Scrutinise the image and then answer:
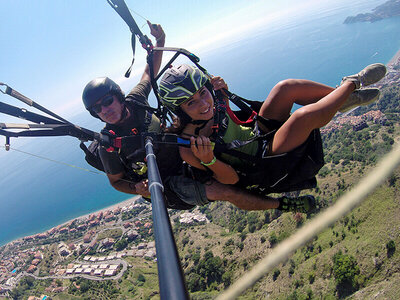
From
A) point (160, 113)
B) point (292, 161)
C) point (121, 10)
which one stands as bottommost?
point (292, 161)

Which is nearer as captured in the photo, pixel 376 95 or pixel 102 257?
pixel 376 95

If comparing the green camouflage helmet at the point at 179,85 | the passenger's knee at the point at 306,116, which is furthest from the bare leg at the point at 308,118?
the green camouflage helmet at the point at 179,85

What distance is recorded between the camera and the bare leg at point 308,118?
78.4 inches

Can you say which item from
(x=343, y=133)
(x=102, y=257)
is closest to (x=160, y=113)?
(x=102, y=257)

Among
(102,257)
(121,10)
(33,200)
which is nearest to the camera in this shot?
(121,10)

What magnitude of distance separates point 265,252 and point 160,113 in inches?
977

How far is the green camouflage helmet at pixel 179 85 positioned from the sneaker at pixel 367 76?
1443mm

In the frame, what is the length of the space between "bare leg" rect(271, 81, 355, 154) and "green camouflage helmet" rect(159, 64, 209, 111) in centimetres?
92

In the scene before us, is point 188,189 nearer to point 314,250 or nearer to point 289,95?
point 289,95

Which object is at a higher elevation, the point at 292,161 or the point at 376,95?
the point at 376,95

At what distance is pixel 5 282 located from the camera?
39594 millimetres

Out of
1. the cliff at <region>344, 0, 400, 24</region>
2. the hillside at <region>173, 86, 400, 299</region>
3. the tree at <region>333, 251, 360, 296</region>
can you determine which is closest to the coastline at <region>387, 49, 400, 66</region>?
the hillside at <region>173, 86, 400, 299</region>

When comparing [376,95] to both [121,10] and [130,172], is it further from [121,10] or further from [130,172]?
[121,10]

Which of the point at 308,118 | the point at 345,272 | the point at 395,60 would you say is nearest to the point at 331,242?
the point at 345,272
